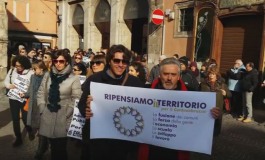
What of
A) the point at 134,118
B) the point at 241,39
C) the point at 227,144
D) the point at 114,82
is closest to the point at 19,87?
the point at 114,82

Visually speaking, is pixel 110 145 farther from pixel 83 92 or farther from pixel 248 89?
pixel 248 89

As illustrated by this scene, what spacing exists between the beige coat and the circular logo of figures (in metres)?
1.12

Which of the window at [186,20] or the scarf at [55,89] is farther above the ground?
the window at [186,20]

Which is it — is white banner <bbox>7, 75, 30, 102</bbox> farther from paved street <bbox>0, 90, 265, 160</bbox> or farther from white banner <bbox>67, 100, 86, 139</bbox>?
white banner <bbox>67, 100, 86, 139</bbox>

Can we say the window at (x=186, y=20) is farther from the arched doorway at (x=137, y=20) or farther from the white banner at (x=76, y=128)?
the white banner at (x=76, y=128)

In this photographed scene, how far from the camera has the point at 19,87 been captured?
6.17 metres

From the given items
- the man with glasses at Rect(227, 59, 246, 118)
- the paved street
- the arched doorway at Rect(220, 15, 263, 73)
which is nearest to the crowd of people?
the paved street

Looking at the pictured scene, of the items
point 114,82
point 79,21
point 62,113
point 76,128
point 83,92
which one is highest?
point 79,21

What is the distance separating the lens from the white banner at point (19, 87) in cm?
614

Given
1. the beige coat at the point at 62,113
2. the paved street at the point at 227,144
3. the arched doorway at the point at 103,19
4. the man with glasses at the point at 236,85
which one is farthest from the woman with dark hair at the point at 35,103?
the arched doorway at the point at 103,19

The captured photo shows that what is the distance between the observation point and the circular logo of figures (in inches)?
124

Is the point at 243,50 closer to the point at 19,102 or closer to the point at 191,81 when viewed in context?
the point at 191,81

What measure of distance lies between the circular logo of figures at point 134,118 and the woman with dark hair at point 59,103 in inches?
44.2

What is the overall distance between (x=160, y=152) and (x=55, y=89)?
1732 millimetres
